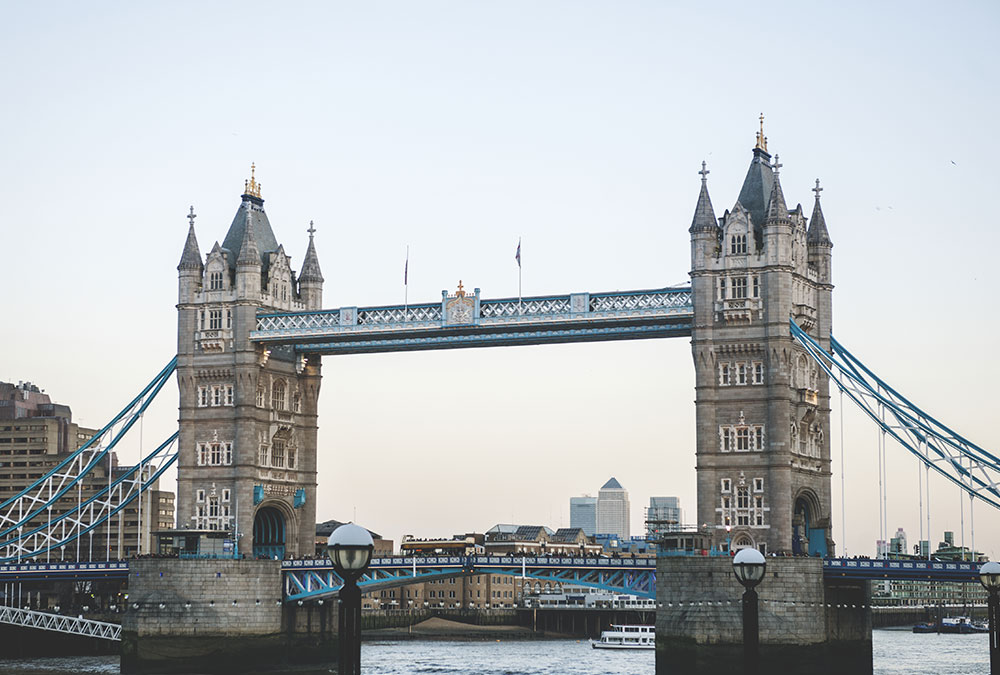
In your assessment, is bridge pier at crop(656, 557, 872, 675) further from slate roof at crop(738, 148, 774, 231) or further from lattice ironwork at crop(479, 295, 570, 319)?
slate roof at crop(738, 148, 774, 231)

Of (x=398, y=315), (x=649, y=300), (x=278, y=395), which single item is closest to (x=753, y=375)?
(x=649, y=300)

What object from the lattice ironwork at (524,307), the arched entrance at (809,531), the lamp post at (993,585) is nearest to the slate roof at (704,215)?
the lattice ironwork at (524,307)

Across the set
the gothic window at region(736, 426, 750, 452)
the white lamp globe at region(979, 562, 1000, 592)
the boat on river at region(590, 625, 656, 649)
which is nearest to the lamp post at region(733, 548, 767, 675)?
the white lamp globe at region(979, 562, 1000, 592)

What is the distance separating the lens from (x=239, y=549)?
310 ft

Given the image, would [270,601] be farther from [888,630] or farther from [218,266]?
[888,630]

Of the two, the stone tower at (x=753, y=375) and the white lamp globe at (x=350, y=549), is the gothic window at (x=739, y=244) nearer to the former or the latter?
the stone tower at (x=753, y=375)

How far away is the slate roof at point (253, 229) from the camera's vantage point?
10169 cm

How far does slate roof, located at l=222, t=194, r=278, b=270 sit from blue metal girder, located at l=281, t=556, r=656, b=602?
21.4m

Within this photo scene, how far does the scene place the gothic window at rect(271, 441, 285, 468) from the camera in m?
99.1

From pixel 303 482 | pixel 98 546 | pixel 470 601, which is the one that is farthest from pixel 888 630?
pixel 303 482

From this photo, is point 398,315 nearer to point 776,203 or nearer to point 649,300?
point 649,300

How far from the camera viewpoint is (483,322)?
302 feet

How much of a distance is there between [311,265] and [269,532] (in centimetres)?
1819

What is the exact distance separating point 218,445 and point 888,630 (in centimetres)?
11618
